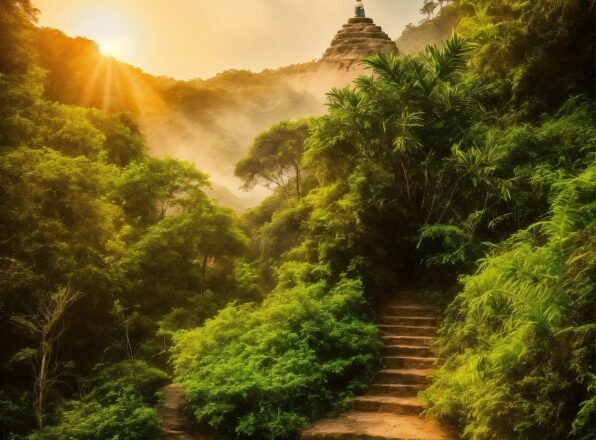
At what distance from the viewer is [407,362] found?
817 centimetres

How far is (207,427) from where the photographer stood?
7117 millimetres

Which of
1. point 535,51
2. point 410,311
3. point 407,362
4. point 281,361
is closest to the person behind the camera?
point 281,361

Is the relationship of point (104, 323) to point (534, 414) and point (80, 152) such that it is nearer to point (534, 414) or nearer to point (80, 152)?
point (80, 152)

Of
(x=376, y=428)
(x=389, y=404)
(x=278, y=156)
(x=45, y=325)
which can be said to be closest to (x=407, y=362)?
(x=389, y=404)

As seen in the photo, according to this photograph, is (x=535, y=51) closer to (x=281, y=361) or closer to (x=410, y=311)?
(x=410, y=311)

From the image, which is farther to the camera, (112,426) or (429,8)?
(429,8)

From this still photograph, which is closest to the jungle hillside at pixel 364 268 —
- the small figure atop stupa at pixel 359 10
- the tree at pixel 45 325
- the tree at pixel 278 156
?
the tree at pixel 45 325

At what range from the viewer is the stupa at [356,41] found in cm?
4619

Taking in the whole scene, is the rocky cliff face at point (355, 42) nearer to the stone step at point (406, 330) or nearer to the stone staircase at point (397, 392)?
the stone staircase at point (397, 392)

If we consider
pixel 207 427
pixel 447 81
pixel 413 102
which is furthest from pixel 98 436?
pixel 447 81

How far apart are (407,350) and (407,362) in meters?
0.32

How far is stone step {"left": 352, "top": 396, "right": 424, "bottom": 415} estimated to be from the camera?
22.9ft

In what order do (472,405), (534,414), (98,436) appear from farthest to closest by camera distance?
(98,436) < (472,405) < (534,414)

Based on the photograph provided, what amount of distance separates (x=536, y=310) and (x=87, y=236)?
1064 cm
